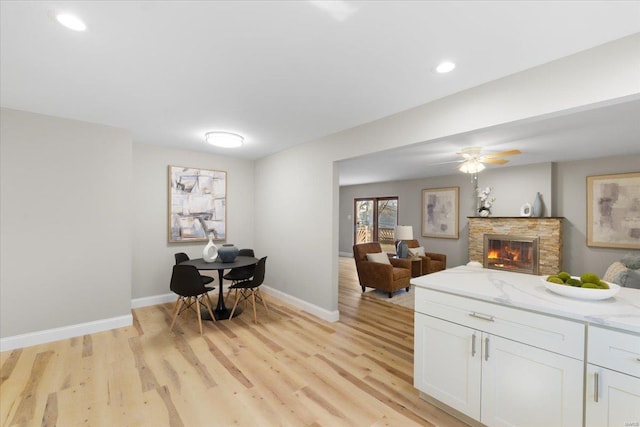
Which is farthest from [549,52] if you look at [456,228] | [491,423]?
Answer: [456,228]

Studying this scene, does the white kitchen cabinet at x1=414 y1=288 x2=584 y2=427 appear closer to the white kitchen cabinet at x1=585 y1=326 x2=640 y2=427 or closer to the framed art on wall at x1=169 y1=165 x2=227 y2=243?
the white kitchen cabinet at x1=585 y1=326 x2=640 y2=427

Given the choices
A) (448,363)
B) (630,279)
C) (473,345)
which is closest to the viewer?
(473,345)

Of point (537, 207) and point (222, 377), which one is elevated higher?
point (537, 207)

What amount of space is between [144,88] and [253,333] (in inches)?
108

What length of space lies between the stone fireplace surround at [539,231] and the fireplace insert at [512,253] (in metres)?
0.08

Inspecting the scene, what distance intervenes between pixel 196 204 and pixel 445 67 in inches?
157

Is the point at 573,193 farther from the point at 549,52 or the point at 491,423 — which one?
the point at 491,423

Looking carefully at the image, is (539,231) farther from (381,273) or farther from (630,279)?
(381,273)

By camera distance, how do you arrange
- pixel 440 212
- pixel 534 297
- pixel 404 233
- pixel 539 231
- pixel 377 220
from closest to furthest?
1. pixel 534 297
2. pixel 539 231
3. pixel 404 233
4. pixel 440 212
5. pixel 377 220

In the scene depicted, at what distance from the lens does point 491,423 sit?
1.68 m

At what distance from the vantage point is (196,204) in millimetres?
4453

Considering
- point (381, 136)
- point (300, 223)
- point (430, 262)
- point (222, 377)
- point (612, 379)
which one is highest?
point (381, 136)

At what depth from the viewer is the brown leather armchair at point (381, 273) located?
15.2 feet

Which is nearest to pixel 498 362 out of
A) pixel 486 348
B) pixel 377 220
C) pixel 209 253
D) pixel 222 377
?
pixel 486 348
